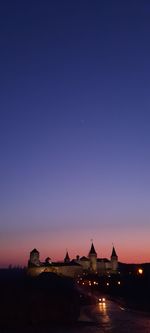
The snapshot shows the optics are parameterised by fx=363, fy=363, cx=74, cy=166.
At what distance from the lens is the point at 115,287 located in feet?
290

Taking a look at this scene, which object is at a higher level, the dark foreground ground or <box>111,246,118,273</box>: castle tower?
<box>111,246,118,273</box>: castle tower

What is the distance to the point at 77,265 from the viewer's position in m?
148

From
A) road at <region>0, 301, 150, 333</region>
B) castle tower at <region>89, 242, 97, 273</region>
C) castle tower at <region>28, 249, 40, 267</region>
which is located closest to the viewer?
road at <region>0, 301, 150, 333</region>

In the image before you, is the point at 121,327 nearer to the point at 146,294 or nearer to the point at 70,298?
the point at 70,298

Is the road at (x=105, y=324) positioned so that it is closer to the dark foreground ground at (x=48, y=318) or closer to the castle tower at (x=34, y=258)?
the dark foreground ground at (x=48, y=318)

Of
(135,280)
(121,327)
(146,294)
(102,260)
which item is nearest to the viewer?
(121,327)

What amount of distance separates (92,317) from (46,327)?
9.49 m

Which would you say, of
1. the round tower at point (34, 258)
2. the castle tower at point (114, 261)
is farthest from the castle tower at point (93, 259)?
the round tower at point (34, 258)

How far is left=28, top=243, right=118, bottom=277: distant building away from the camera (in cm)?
14450

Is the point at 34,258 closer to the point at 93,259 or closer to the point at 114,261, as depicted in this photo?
the point at 93,259

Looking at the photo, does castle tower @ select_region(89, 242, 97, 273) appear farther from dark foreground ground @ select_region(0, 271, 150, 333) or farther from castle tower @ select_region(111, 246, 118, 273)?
dark foreground ground @ select_region(0, 271, 150, 333)

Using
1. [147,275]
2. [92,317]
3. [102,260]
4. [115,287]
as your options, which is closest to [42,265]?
[102,260]

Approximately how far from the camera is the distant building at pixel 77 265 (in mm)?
144500

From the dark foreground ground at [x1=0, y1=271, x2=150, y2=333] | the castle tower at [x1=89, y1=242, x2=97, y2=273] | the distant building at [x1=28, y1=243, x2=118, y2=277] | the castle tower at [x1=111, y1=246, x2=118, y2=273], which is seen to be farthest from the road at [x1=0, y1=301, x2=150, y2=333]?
the castle tower at [x1=111, y1=246, x2=118, y2=273]
